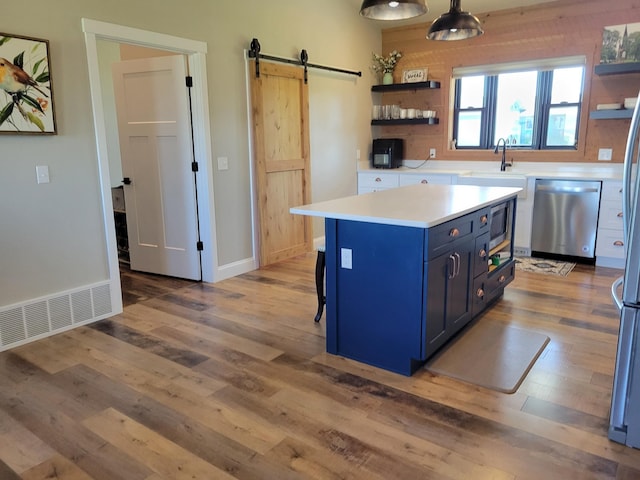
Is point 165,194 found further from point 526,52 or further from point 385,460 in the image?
point 526,52

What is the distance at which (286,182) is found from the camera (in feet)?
16.5

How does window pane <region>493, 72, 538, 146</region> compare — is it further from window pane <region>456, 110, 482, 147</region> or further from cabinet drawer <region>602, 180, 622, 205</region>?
cabinet drawer <region>602, 180, 622, 205</region>

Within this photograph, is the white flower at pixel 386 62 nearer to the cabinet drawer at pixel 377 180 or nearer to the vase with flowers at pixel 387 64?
the vase with flowers at pixel 387 64

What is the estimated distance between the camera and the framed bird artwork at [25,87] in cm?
283

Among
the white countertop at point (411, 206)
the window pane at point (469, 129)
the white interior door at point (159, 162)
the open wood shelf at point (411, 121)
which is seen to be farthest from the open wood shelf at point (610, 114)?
the white interior door at point (159, 162)

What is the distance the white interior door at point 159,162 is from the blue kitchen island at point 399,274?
6.05ft

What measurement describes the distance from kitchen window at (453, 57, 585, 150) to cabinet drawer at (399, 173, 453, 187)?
2.36 ft

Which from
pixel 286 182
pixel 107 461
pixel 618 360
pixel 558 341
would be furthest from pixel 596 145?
pixel 107 461

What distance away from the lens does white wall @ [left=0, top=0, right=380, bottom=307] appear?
→ 301 centimetres

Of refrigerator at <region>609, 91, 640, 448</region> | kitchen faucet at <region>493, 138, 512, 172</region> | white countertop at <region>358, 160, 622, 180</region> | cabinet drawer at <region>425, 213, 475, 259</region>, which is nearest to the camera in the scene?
refrigerator at <region>609, 91, 640, 448</region>

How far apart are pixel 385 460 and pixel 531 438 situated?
0.67 meters

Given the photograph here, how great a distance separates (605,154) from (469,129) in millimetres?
1543

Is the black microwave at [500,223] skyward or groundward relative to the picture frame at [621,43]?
groundward

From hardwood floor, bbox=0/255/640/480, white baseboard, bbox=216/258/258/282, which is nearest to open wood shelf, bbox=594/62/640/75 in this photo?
hardwood floor, bbox=0/255/640/480
